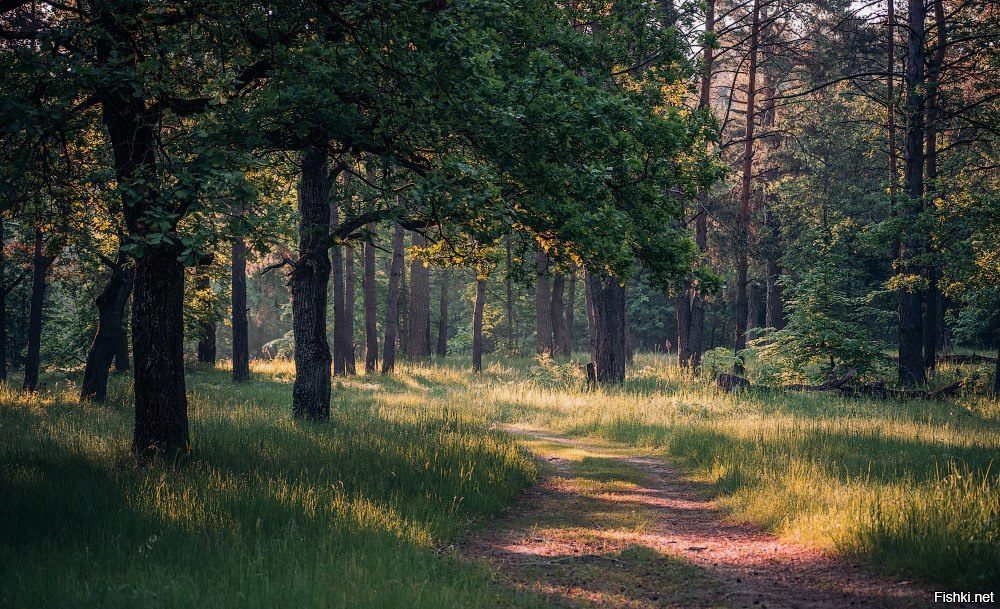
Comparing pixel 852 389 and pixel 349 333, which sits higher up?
pixel 349 333

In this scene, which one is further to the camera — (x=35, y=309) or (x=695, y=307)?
(x=695, y=307)

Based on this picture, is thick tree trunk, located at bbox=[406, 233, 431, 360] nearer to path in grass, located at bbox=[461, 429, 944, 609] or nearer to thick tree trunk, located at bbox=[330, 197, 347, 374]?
thick tree trunk, located at bbox=[330, 197, 347, 374]

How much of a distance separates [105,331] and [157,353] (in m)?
8.10

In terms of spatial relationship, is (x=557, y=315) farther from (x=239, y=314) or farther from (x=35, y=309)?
(x=35, y=309)

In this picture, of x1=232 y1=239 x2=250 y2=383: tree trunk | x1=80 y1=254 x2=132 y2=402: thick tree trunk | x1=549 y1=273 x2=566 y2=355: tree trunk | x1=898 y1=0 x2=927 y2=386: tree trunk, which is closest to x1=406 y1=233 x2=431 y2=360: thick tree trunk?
x1=549 y1=273 x2=566 y2=355: tree trunk

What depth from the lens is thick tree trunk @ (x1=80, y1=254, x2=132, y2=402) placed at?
15008 mm

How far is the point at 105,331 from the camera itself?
15234mm

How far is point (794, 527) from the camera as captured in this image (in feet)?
23.0

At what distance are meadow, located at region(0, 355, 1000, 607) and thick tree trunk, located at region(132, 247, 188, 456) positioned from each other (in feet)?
1.29

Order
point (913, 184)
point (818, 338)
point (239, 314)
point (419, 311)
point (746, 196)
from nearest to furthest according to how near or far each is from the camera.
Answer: point (818, 338) < point (913, 184) < point (239, 314) < point (746, 196) < point (419, 311)

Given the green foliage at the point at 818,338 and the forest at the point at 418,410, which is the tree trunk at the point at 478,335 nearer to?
the forest at the point at 418,410

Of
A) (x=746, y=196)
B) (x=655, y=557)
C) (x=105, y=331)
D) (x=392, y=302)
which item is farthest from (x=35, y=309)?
(x=746, y=196)

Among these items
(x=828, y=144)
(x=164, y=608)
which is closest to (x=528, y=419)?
(x=164, y=608)

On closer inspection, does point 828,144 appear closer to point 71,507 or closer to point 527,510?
point 527,510
